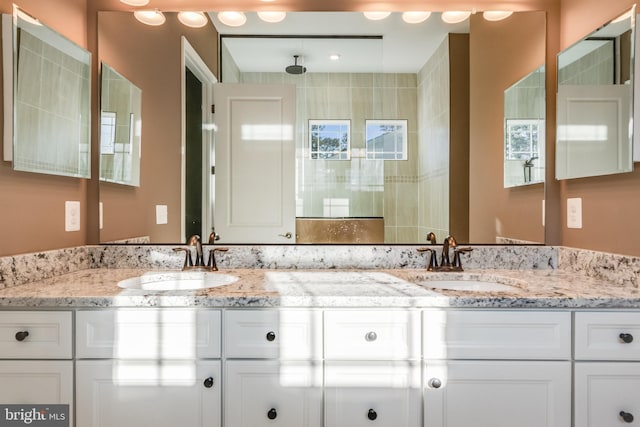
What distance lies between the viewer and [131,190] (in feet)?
6.20

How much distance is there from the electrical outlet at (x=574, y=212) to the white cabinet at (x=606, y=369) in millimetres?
579

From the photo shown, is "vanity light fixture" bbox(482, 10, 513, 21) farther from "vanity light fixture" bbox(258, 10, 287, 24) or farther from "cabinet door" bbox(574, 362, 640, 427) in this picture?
"cabinet door" bbox(574, 362, 640, 427)

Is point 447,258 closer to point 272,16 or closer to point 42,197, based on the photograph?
point 272,16

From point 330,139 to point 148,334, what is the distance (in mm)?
1128

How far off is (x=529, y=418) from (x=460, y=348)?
1.03 feet

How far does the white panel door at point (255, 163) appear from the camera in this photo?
1858 millimetres

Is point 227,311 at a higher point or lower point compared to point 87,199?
lower

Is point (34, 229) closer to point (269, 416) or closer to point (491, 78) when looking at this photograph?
point (269, 416)

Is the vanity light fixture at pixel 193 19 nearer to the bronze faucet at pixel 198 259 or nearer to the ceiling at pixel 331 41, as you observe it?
the ceiling at pixel 331 41

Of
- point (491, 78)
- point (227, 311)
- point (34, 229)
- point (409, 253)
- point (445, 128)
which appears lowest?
point (227, 311)

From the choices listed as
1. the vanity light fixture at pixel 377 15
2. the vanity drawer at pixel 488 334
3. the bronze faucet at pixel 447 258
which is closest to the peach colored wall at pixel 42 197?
the vanity light fixture at pixel 377 15

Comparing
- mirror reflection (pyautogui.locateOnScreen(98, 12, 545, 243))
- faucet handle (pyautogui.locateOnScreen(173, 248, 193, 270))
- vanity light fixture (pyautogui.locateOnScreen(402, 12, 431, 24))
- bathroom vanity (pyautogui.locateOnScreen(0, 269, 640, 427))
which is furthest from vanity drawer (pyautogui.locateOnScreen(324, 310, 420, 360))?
vanity light fixture (pyautogui.locateOnScreen(402, 12, 431, 24))

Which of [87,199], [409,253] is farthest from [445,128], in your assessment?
[87,199]

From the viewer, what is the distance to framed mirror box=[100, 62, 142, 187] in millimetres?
1864
